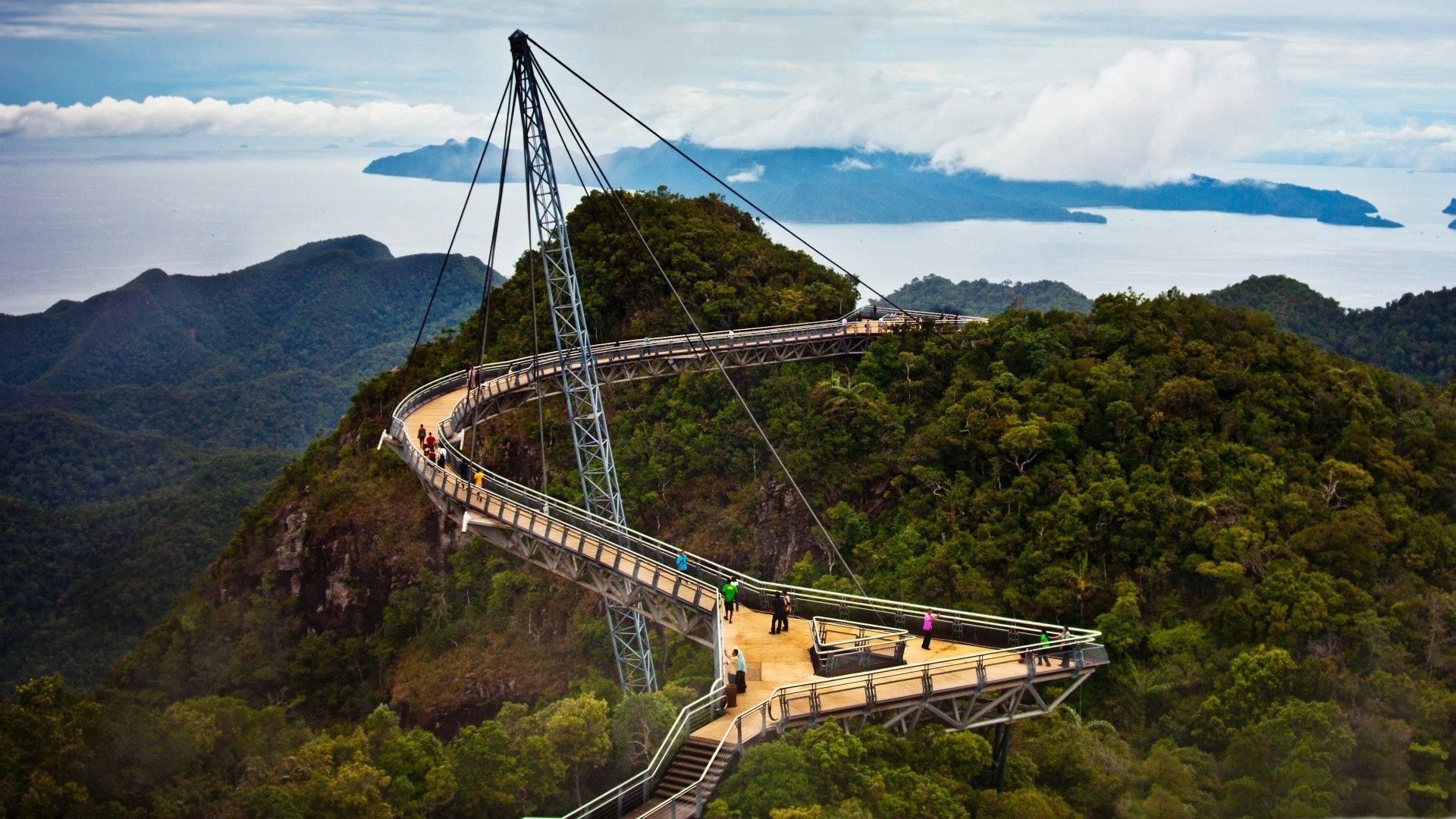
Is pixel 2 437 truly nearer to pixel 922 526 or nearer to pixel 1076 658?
pixel 922 526

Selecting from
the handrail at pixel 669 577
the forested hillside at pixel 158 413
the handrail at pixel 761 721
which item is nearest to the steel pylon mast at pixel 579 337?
the handrail at pixel 669 577

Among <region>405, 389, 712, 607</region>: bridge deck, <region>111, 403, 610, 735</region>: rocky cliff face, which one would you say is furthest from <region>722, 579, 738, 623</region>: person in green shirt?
<region>111, 403, 610, 735</region>: rocky cliff face

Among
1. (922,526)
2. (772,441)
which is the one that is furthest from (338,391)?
(922,526)

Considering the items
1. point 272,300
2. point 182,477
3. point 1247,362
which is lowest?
point 182,477

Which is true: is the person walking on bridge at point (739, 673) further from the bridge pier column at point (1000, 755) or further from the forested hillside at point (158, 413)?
the forested hillside at point (158, 413)

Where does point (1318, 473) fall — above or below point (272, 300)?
below
